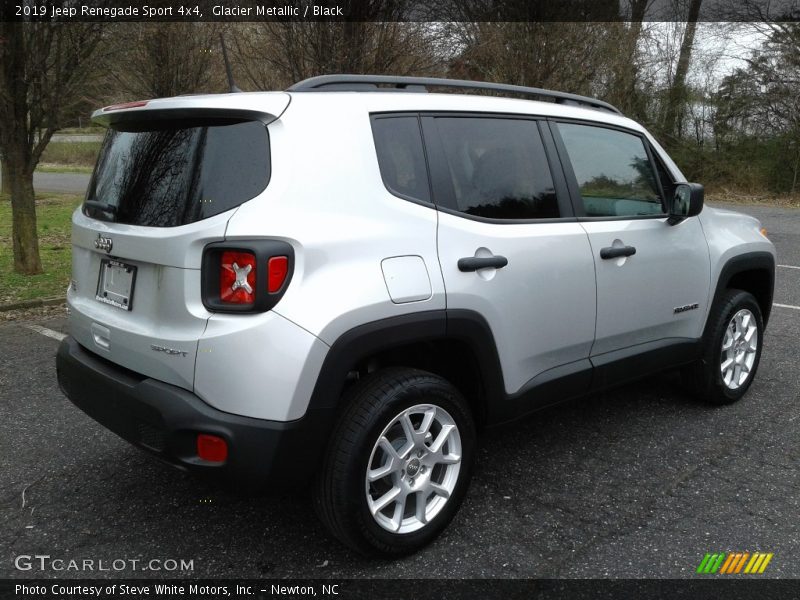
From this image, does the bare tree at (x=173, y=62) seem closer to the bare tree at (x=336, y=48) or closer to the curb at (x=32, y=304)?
the bare tree at (x=336, y=48)

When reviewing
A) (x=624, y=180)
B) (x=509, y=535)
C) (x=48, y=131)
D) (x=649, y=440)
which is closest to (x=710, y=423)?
(x=649, y=440)

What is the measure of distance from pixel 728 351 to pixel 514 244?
207cm

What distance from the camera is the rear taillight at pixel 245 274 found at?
7.63 ft

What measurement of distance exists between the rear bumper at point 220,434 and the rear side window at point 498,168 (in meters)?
1.12

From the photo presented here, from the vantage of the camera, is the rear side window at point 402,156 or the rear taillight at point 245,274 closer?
the rear taillight at point 245,274

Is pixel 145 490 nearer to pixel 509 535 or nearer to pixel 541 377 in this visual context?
pixel 509 535

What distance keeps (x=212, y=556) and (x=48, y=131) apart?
602cm

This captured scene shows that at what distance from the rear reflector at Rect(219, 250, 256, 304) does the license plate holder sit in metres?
0.48

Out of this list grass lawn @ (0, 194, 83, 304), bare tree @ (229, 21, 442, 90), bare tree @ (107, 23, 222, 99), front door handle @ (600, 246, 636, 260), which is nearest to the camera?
front door handle @ (600, 246, 636, 260)

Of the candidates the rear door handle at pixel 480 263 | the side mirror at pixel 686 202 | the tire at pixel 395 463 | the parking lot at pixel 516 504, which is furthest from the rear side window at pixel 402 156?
the side mirror at pixel 686 202

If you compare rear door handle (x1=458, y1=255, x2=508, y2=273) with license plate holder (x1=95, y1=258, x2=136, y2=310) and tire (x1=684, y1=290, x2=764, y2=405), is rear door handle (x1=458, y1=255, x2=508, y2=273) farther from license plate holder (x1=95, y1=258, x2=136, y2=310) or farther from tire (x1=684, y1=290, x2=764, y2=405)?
tire (x1=684, y1=290, x2=764, y2=405)

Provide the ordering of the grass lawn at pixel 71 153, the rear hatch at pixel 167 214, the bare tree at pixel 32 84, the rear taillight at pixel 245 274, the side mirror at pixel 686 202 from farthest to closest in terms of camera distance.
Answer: the grass lawn at pixel 71 153, the bare tree at pixel 32 84, the side mirror at pixel 686 202, the rear hatch at pixel 167 214, the rear taillight at pixel 245 274

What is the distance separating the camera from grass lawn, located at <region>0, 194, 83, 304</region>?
7.16m

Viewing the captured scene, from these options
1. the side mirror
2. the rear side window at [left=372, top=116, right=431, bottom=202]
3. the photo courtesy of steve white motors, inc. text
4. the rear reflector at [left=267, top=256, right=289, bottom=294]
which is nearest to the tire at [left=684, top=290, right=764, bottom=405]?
the side mirror
